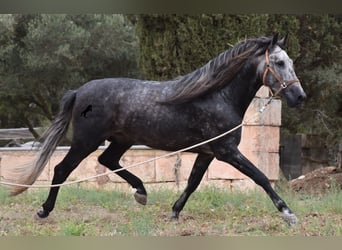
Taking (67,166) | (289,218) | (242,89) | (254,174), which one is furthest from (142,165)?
(289,218)

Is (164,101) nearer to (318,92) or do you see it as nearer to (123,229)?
(123,229)

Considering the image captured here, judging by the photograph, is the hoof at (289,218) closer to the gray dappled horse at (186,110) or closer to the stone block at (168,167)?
the gray dappled horse at (186,110)

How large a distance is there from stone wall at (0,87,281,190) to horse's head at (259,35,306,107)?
276cm

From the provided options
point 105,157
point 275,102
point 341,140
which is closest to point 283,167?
point 341,140

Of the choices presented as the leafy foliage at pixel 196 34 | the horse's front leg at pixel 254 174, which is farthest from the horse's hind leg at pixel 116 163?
the leafy foliage at pixel 196 34

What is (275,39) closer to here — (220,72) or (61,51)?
(220,72)

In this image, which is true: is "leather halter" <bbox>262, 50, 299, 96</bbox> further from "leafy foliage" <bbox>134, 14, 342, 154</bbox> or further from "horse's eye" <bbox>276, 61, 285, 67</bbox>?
Answer: "leafy foliage" <bbox>134, 14, 342, 154</bbox>

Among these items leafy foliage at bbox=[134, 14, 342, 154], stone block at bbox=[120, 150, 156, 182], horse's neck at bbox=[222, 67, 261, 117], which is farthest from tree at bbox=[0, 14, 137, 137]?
horse's neck at bbox=[222, 67, 261, 117]

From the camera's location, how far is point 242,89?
4.88 m

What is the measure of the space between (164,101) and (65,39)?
7671mm

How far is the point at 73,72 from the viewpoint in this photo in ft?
43.2

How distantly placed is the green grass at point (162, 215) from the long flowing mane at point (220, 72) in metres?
1.18

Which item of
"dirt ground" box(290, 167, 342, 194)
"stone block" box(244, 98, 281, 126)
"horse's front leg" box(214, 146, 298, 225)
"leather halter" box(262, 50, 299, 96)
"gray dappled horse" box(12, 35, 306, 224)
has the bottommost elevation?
"dirt ground" box(290, 167, 342, 194)

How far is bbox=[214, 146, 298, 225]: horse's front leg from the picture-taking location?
4.56 metres
